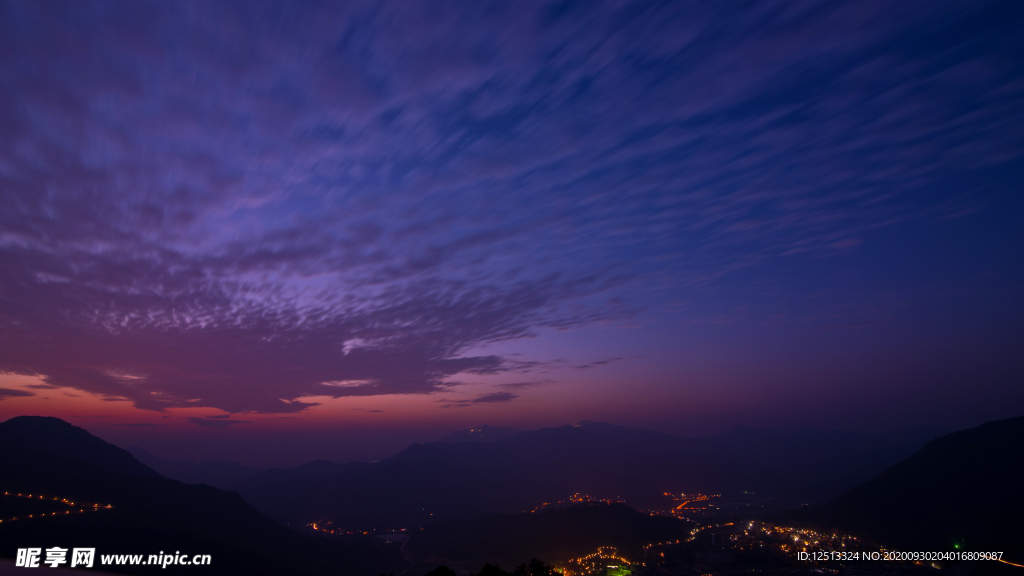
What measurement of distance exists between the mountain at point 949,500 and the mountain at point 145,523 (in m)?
105

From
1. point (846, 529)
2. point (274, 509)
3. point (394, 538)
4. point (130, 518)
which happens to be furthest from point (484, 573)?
point (274, 509)

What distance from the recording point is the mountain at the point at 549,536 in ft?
298

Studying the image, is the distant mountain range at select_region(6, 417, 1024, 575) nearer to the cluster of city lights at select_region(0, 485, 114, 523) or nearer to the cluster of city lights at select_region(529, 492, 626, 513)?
the cluster of city lights at select_region(0, 485, 114, 523)

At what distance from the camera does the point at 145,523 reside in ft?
205

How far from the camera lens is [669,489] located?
194500 mm

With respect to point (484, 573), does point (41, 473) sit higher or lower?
higher

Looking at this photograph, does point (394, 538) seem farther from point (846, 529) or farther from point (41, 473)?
point (846, 529)

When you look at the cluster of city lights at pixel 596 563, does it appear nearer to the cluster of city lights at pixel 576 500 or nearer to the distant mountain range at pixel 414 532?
the distant mountain range at pixel 414 532

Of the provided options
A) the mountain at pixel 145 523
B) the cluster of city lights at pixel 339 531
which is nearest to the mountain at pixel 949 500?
the mountain at pixel 145 523

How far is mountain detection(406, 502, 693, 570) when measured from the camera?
90.8 m

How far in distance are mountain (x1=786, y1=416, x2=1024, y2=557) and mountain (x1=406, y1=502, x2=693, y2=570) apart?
3771 cm

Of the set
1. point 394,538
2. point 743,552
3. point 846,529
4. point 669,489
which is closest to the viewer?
point 743,552

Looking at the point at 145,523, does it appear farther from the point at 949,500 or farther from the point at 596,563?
the point at 949,500

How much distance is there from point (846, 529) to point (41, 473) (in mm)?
167601
